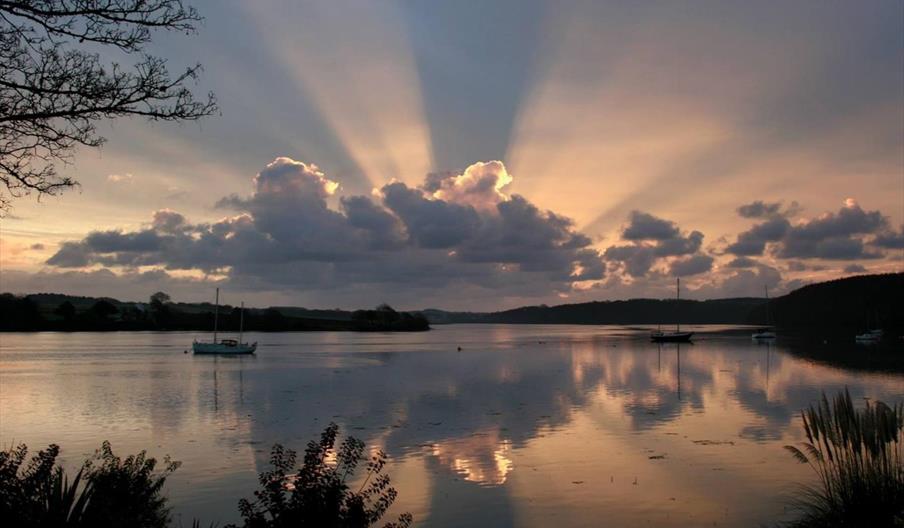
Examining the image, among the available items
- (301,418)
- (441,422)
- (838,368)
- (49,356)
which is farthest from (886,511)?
(49,356)

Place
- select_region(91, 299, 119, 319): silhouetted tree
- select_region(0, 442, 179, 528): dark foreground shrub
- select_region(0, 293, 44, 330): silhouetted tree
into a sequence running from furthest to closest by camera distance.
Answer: select_region(91, 299, 119, 319): silhouetted tree
select_region(0, 293, 44, 330): silhouetted tree
select_region(0, 442, 179, 528): dark foreground shrub

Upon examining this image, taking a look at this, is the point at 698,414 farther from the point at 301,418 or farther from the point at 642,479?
the point at 301,418

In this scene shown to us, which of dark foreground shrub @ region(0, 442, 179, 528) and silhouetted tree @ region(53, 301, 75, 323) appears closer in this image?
dark foreground shrub @ region(0, 442, 179, 528)

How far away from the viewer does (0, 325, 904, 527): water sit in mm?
13883

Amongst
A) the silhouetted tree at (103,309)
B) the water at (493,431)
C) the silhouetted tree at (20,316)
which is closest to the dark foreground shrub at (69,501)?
the water at (493,431)

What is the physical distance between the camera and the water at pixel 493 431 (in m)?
13.9

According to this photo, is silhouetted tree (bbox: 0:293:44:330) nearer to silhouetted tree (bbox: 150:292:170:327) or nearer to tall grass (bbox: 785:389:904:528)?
silhouetted tree (bbox: 150:292:170:327)

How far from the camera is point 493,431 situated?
2288 centimetres

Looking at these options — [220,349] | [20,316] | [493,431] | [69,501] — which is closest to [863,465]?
[69,501]

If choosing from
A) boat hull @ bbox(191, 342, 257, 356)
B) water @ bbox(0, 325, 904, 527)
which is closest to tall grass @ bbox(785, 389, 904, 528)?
water @ bbox(0, 325, 904, 527)

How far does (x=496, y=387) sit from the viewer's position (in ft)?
128

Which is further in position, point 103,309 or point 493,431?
point 103,309

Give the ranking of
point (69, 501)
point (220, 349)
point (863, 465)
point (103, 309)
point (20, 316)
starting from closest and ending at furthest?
point (69, 501) < point (863, 465) < point (220, 349) < point (20, 316) < point (103, 309)

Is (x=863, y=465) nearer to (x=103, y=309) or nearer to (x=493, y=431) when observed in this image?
(x=493, y=431)
